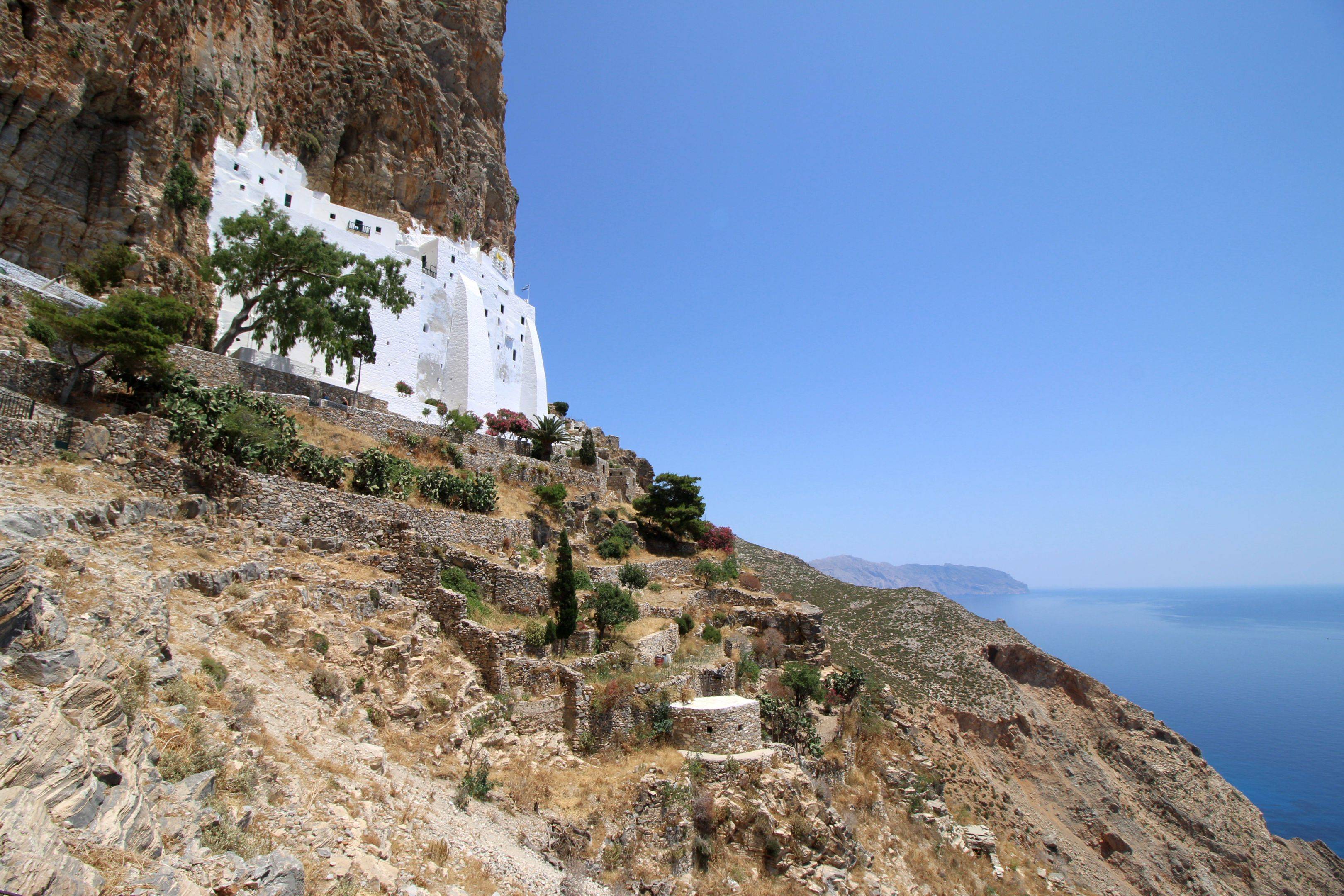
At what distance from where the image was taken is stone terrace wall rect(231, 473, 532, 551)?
1319 centimetres

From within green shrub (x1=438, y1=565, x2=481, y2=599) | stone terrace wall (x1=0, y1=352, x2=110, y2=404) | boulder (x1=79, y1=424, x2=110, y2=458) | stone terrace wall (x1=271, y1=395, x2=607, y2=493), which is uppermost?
stone terrace wall (x1=271, y1=395, x2=607, y2=493)

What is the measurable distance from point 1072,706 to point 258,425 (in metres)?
34.2

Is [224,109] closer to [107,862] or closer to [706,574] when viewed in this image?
[706,574]

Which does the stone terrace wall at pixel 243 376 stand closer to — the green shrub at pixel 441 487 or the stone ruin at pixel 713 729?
the green shrub at pixel 441 487

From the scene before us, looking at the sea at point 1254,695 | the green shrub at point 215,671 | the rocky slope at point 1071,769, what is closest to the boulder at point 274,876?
the green shrub at point 215,671

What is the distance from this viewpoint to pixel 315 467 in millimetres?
15289

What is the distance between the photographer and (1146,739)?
28.0 m

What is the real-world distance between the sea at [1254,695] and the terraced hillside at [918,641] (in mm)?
6419

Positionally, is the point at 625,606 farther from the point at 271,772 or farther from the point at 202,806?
the point at 202,806

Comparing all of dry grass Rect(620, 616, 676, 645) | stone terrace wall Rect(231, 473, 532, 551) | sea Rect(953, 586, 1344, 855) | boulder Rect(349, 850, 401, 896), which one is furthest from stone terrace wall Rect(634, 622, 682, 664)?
sea Rect(953, 586, 1344, 855)

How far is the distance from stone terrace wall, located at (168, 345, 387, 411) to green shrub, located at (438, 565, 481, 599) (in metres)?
8.26

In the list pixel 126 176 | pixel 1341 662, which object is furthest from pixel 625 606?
pixel 1341 662

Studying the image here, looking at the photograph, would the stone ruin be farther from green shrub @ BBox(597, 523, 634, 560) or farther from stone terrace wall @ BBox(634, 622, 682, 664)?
green shrub @ BBox(597, 523, 634, 560)

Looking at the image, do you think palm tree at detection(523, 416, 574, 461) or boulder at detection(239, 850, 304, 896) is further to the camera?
palm tree at detection(523, 416, 574, 461)
